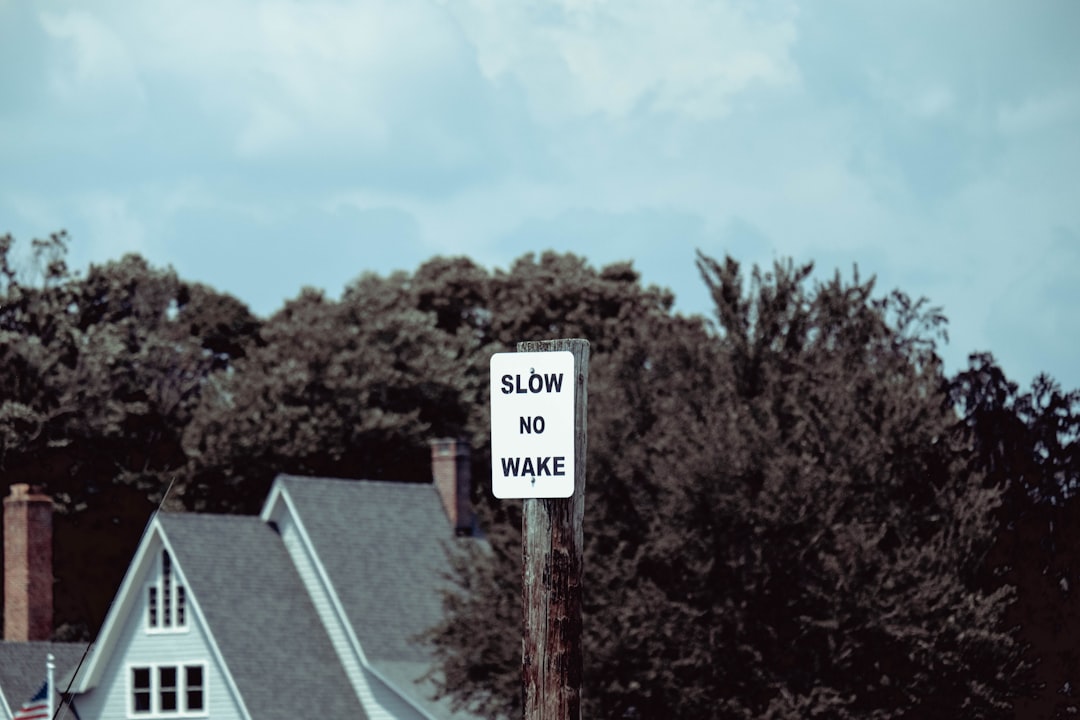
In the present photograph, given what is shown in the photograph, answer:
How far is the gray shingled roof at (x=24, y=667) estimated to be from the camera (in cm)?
5431

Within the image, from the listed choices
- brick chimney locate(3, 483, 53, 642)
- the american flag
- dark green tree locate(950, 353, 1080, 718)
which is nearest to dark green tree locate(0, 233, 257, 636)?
brick chimney locate(3, 483, 53, 642)

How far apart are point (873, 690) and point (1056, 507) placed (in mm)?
7317

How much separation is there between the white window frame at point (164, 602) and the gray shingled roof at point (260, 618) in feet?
2.20

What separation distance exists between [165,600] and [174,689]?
2578mm

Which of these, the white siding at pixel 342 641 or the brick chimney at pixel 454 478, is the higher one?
the brick chimney at pixel 454 478

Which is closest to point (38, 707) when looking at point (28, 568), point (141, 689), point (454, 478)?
point (141, 689)

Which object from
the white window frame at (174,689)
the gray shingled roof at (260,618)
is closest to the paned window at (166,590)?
the gray shingled roof at (260,618)

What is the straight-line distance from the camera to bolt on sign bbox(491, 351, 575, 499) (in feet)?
34.3

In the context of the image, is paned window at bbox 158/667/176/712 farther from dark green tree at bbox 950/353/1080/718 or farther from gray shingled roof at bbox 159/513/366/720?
dark green tree at bbox 950/353/1080/718

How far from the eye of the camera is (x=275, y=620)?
54.8m

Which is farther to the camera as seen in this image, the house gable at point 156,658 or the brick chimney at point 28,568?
the brick chimney at point 28,568

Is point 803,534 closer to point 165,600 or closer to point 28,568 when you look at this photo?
point 165,600

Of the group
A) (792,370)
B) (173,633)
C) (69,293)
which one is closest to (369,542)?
(173,633)

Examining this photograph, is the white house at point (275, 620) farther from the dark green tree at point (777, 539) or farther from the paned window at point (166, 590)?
the dark green tree at point (777, 539)
